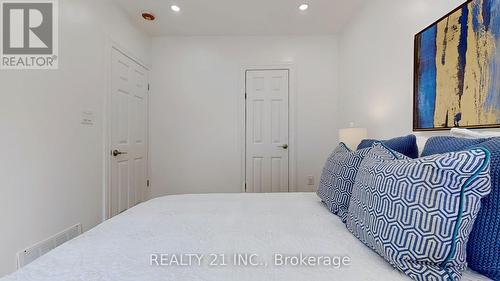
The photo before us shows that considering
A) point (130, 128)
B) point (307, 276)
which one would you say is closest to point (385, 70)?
point (307, 276)

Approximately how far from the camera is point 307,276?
73 centimetres

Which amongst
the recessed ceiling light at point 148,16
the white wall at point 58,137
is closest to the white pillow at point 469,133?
the white wall at point 58,137

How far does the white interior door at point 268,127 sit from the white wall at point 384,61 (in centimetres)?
86

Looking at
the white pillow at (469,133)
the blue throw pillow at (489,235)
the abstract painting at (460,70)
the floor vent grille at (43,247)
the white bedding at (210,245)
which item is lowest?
the floor vent grille at (43,247)

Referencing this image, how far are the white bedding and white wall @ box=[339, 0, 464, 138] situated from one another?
1104mm

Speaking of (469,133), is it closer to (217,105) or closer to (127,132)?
(217,105)

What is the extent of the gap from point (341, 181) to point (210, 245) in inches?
30.3

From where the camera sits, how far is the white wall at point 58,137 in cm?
153

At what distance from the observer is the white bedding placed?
0.74 meters

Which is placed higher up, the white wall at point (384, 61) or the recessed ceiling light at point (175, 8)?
the recessed ceiling light at point (175, 8)

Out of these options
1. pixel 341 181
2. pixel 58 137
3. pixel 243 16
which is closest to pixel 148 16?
pixel 243 16

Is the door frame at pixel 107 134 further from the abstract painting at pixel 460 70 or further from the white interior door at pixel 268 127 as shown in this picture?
the abstract painting at pixel 460 70

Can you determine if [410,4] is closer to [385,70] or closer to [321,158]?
[385,70]

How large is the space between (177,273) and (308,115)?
2945 mm
